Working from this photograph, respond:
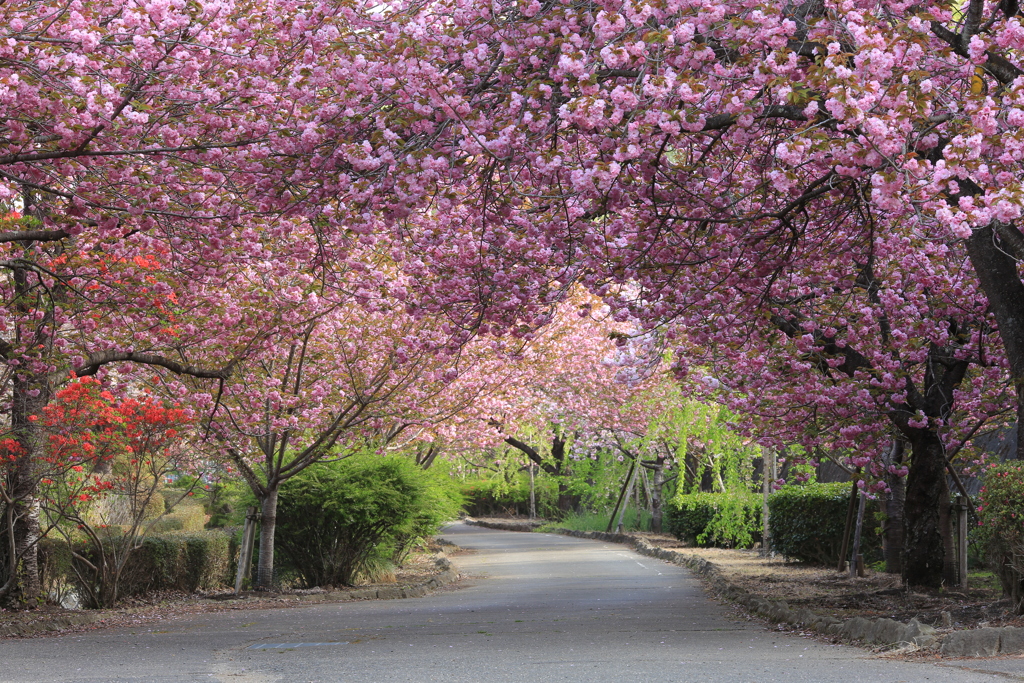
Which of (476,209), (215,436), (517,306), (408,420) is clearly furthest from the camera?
(408,420)

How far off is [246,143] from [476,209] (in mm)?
2332

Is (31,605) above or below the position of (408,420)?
below

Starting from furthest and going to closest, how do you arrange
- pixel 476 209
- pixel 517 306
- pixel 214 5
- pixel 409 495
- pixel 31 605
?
pixel 409 495 < pixel 31 605 < pixel 517 306 < pixel 476 209 < pixel 214 5

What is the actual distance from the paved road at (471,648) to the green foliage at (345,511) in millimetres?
1753

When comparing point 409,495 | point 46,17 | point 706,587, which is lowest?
point 706,587

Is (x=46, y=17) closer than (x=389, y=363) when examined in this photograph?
Yes

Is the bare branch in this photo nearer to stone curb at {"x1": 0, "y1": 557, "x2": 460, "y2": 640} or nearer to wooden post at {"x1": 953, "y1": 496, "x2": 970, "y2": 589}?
stone curb at {"x1": 0, "y1": 557, "x2": 460, "y2": 640}

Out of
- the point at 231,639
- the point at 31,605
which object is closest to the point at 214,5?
the point at 231,639

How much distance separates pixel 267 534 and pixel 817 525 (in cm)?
1005

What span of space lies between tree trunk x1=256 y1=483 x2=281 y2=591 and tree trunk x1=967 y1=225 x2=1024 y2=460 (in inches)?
419

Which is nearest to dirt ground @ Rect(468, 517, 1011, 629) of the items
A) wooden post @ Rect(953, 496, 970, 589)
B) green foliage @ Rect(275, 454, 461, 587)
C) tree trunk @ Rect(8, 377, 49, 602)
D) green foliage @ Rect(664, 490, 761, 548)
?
wooden post @ Rect(953, 496, 970, 589)

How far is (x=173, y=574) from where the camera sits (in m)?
16.1

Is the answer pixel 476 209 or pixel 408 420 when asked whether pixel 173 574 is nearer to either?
pixel 408 420

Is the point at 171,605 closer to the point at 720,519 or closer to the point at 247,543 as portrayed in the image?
the point at 247,543
